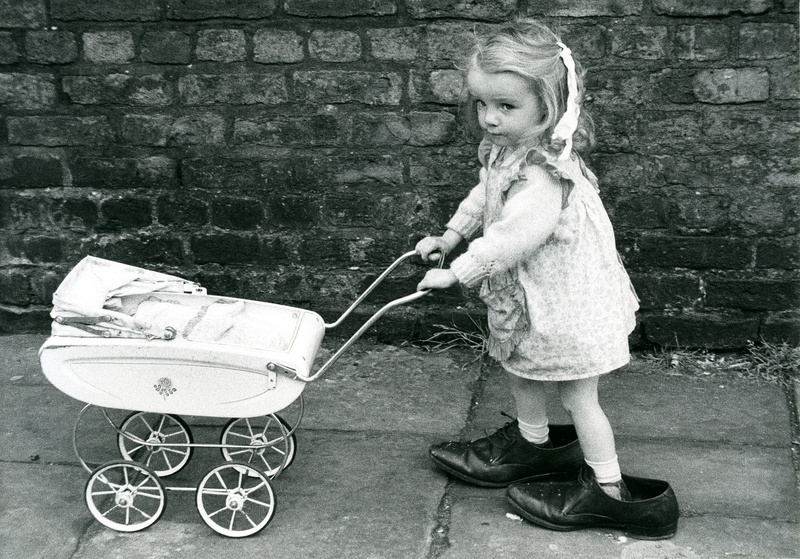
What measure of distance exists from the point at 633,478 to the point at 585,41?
1924 mm

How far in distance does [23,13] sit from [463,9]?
1991 mm

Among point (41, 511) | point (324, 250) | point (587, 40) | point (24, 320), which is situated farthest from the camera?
point (24, 320)

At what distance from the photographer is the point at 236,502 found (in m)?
3.19

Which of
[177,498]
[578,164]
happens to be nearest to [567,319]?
[578,164]

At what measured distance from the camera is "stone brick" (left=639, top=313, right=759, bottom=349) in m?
4.50

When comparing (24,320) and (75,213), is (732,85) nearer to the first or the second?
(75,213)

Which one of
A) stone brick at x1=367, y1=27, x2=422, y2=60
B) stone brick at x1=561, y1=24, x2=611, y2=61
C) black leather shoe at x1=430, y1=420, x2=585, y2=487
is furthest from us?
stone brick at x1=367, y1=27, x2=422, y2=60

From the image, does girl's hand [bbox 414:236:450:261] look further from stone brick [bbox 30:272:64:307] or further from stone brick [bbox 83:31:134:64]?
stone brick [bbox 30:272:64:307]

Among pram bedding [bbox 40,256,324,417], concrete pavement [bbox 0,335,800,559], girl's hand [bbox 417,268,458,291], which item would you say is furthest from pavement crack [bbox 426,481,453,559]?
girl's hand [bbox 417,268,458,291]

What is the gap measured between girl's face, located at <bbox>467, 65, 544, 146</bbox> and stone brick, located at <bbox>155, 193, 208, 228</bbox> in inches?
78.2

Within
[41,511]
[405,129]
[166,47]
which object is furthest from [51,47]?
[41,511]

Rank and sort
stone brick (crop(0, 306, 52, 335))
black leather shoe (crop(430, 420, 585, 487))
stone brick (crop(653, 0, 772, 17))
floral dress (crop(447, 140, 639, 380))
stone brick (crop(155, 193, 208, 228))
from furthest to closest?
stone brick (crop(0, 306, 52, 335)) < stone brick (crop(155, 193, 208, 228)) < stone brick (crop(653, 0, 772, 17)) < black leather shoe (crop(430, 420, 585, 487)) < floral dress (crop(447, 140, 639, 380))

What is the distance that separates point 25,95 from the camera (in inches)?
183

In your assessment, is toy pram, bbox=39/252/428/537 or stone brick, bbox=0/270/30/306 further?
stone brick, bbox=0/270/30/306
